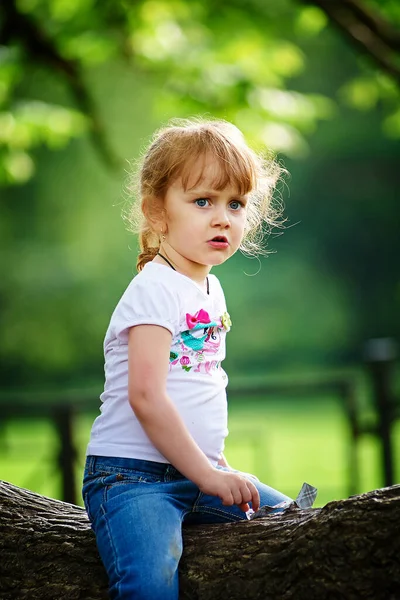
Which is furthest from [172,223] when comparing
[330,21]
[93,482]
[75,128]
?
[75,128]

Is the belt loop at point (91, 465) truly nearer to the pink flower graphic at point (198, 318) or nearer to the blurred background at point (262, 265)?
the pink flower graphic at point (198, 318)

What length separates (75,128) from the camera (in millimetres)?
6191

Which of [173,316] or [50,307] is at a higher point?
[50,307]

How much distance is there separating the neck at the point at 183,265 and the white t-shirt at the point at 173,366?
0.03 m

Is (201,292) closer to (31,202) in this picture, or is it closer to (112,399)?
(112,399)

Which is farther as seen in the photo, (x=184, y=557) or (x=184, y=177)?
(x=184, y=177)

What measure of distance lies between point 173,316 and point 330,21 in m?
4.02

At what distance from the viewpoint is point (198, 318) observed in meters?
2.03

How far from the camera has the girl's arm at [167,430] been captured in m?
1.86

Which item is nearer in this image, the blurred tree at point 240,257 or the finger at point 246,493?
the finger at point 246,493

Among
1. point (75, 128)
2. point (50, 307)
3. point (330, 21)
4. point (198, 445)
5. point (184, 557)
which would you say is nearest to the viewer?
point (184, 557)

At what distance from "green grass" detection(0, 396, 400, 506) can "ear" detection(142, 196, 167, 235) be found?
348 cm

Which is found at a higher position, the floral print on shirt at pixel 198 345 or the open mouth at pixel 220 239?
the open mouth at pixel 220 239

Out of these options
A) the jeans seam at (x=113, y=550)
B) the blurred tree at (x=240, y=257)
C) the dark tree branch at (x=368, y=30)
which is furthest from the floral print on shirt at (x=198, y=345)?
the blurred tree at (x=240, y=257)
